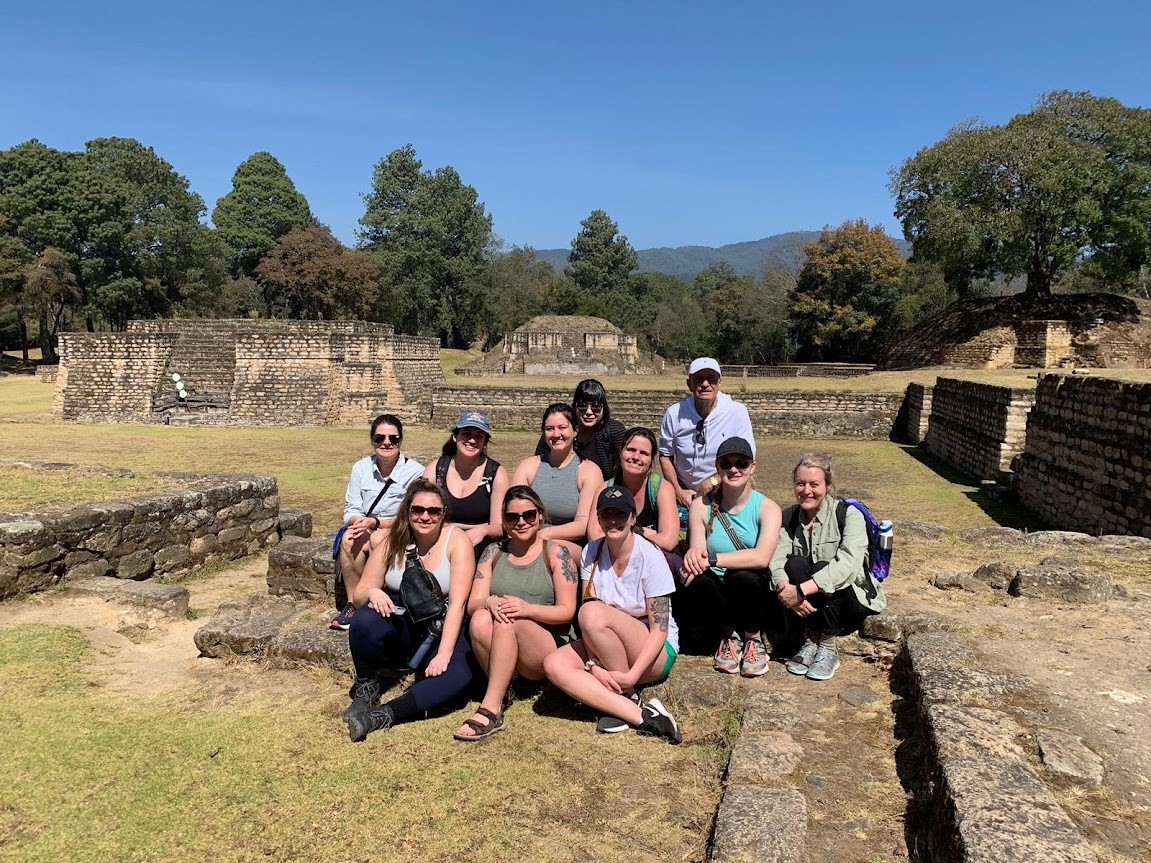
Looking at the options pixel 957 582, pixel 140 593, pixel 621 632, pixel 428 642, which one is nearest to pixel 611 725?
pixel 621 632

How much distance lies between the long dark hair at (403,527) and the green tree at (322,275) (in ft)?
127

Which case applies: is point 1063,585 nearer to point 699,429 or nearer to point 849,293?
point 699,429

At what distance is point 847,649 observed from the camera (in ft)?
13.1

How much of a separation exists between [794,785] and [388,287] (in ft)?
149

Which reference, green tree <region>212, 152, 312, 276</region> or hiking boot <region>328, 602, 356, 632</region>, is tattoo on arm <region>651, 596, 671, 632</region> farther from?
green tree <region>212, 152, 312, 276</region>

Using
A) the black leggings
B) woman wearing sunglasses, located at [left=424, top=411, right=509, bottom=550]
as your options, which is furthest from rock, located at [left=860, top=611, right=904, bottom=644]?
woman wearing sunglasses, located at [left=424, top=411, right=509, bottom=550]

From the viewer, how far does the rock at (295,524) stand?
773 cm

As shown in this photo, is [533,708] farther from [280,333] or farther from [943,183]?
[943,183]

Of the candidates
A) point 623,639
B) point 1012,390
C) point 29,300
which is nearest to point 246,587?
point 623,639

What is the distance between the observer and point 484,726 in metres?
3.25

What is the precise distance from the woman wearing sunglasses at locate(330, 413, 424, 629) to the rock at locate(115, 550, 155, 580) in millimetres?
2339

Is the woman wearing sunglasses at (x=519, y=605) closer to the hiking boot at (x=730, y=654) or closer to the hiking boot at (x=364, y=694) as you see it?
the hiking boot at (x=364, y=694)

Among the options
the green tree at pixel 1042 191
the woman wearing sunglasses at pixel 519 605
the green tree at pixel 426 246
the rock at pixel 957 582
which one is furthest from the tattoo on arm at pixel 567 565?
the green tree at pixel 426 246

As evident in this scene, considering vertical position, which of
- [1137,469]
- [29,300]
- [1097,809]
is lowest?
Answer: [1097,809]
